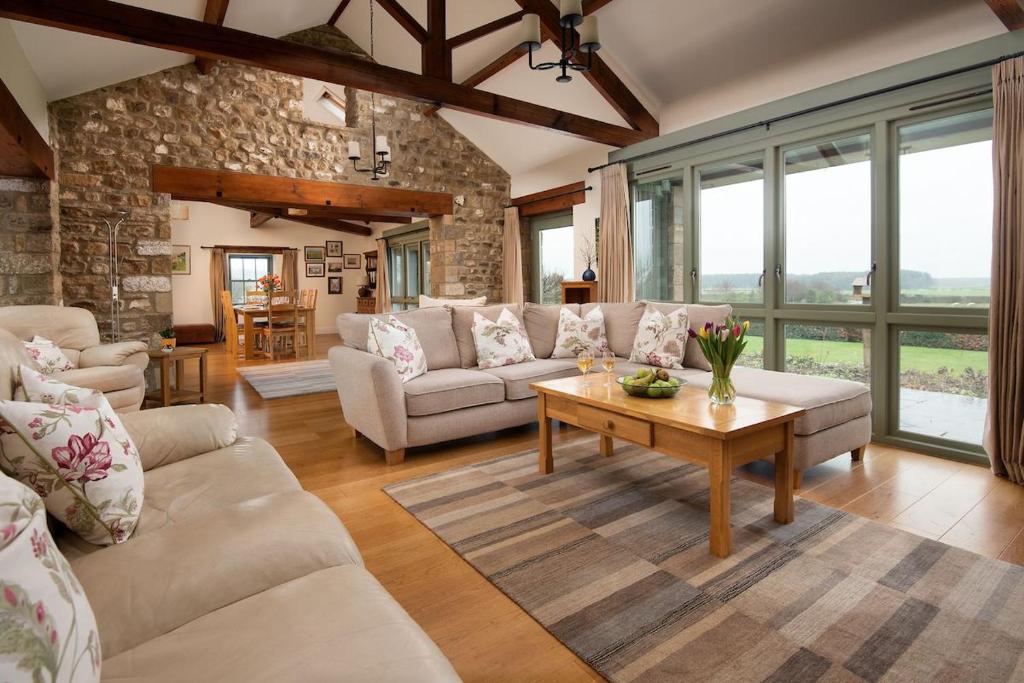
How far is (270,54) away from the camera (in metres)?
3.64

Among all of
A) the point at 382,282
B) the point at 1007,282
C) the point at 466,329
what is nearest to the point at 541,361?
the point at 466,329

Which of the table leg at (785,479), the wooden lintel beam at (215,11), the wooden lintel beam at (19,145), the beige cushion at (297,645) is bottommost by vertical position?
the table leg at (785,479)

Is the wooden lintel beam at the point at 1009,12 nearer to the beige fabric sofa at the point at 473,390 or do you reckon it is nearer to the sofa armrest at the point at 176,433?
the beige fabric sofa at the point at 473,390

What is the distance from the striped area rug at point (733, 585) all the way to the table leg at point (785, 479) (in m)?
0.07

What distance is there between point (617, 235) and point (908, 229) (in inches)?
100

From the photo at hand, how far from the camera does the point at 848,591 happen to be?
6.02 ft

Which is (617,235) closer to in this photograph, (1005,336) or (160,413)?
(1005,336)

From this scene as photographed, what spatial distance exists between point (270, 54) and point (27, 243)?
9.24 feet

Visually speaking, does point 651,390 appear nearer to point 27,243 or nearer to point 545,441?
point 545,441

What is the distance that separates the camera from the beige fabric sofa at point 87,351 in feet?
12.5

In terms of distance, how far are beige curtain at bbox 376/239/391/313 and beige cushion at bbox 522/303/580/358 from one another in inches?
274

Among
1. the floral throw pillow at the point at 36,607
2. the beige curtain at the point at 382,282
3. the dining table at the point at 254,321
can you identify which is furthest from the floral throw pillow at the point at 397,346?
the beige curtain at the point at 382,282

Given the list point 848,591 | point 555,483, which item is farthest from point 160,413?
point 848,591

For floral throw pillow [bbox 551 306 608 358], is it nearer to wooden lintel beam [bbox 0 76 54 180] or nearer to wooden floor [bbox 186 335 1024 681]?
wooden floor [bbox 186 335 1024 681]
